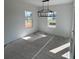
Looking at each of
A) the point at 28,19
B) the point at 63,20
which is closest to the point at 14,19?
the point at 28,19

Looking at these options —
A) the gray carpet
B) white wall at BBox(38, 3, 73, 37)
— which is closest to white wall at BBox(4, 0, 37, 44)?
the gray carpet

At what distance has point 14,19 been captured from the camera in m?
6.25

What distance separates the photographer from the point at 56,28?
784 centimetres

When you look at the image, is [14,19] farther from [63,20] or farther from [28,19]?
[63,20]

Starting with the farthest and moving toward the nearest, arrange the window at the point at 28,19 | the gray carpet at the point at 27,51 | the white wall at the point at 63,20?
the window at the point at 28,19
the white wall at the point at 63,20
the gray carpet at the point at 27,51

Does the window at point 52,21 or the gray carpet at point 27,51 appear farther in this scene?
the window at point 52,21

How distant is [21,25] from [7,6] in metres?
1.88

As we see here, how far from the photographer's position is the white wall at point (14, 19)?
5625 mm

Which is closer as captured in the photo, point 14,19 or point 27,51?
point 27,51

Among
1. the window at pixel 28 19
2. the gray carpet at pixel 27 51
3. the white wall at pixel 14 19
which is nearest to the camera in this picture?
the gray carpet at pixel 27 51

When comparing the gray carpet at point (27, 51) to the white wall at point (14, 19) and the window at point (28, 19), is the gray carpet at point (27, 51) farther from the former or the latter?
the window at point (28, 19)

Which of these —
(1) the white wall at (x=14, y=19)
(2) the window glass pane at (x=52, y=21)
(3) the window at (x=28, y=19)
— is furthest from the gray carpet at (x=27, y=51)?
(2) the window glass pane at (x=52, y=21)
